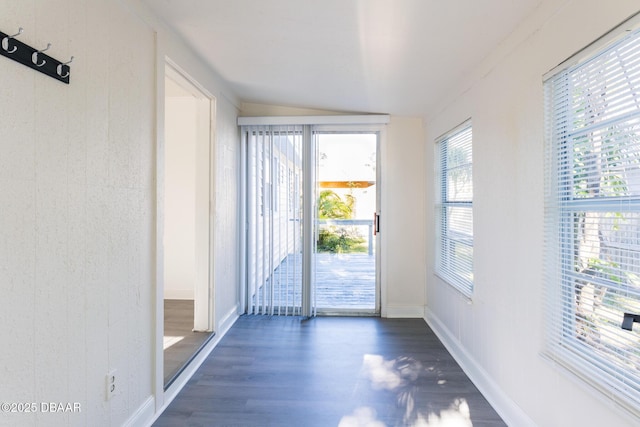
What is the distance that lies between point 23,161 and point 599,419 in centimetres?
243

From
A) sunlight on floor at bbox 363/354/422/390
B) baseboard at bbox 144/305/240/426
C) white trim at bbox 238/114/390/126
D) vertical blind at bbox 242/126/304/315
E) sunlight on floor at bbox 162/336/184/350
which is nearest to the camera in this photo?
baseboard at bbox 144/305/240/426

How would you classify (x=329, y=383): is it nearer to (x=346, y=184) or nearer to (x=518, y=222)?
(x=518, y=222)

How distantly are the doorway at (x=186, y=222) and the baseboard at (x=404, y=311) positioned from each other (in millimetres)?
2002

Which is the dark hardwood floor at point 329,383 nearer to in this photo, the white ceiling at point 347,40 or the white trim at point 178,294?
the white trim at point 178,294

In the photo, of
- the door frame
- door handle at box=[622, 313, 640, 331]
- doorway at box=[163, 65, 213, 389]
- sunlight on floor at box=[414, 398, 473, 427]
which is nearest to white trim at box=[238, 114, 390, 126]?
the door frame

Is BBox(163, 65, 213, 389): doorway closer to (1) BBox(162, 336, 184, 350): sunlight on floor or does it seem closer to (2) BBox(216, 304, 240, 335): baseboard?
(1) BBox(162, 336, 184, 350): sunlight on floor

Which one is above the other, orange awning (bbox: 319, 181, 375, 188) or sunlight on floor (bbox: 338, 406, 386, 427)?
orange awning (bbox: 319, 181, 375, 188)

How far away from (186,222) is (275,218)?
1.43 metres

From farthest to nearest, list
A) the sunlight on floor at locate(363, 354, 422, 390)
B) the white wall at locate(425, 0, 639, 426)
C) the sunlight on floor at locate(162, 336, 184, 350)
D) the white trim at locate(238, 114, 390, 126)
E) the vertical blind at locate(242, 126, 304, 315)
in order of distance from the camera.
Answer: the vertical blind at locate(242, 126, 304, 315) → the white trim at locate(238, 114, 390, 126) → the sunlight on floor at locate(162, 336, 184, 350) → the sunlight on floor at locate(363, 354, 422, 390) → the white wall at locate(425, 0, 639, 426)

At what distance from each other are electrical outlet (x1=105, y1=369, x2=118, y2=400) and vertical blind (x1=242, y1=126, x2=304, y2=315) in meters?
2.23

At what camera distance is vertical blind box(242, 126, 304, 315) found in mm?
3867

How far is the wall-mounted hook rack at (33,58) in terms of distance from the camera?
109 cm

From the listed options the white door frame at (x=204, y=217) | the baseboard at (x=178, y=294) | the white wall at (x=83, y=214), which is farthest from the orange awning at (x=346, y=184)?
the baseboard at (x=178, y=294)

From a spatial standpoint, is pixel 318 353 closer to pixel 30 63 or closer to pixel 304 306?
pixel 304 306
